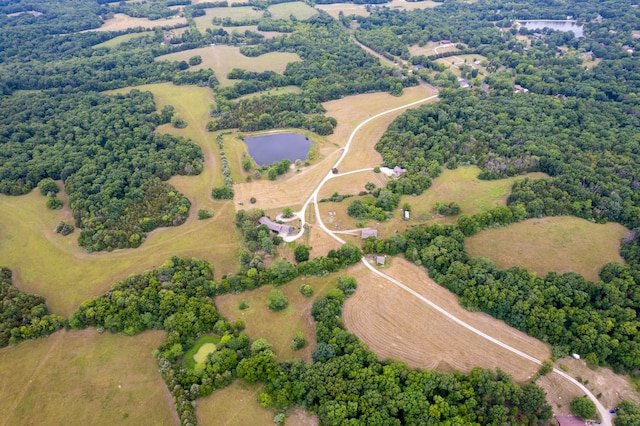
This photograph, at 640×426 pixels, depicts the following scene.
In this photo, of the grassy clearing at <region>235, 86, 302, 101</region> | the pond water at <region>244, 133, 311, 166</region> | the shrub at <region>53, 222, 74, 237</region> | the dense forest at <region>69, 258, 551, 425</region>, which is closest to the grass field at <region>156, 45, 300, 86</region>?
the grassy clearing at <region>235, 86, 302, 101</region>

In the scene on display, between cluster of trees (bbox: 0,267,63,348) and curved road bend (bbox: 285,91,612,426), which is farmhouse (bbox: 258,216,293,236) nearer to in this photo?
curved road bend (bbox: 285,91,612,426)

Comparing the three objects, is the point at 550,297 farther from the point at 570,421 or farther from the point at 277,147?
the point at 277,147

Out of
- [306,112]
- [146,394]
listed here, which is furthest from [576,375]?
[306,112]

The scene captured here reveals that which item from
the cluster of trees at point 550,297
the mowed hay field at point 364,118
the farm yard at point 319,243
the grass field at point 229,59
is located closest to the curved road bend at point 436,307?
the farm yard at point 319,243

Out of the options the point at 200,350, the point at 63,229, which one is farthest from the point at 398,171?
the point at 63,229

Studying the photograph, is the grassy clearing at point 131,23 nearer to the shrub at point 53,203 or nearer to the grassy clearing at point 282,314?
the shrub at point 53,203

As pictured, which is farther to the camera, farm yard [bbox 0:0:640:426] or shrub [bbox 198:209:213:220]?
shrub [bbox 198:209:213:220]
